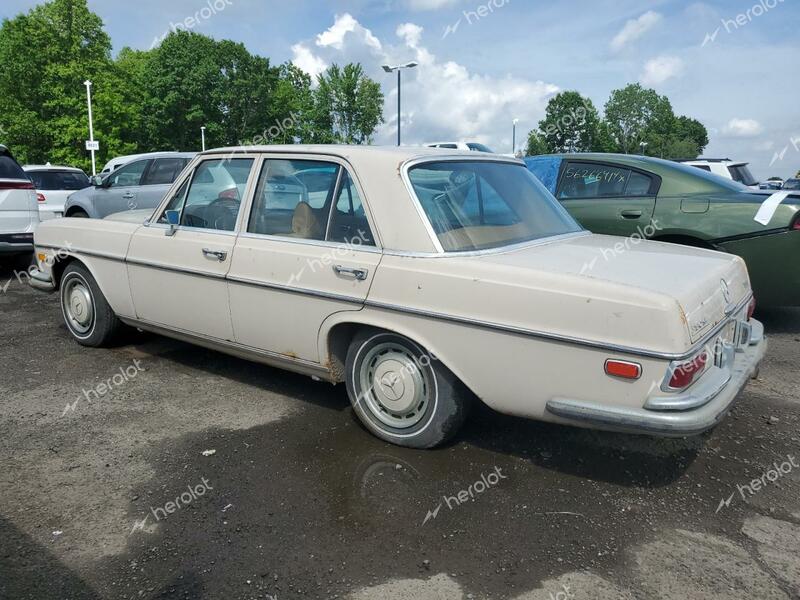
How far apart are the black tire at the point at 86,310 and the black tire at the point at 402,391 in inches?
104

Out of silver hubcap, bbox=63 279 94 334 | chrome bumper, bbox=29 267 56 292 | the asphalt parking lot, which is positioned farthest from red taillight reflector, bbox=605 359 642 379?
chrome bumper, bbox=29 267 56 292

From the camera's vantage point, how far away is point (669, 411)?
8.95 ft

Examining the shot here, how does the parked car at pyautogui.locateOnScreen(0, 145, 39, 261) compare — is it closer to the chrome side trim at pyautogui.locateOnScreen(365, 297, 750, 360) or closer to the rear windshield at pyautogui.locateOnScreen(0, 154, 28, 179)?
the rear windshield at pyautogui.locateOnScreen(0, 154, 28, 179)

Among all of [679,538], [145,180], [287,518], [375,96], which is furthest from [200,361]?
[375,96]

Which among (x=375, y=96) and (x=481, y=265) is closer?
(x=481, y=265)

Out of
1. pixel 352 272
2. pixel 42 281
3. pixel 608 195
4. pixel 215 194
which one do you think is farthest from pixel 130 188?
pixel 352 272

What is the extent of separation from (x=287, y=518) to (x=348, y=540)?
13.6 inches

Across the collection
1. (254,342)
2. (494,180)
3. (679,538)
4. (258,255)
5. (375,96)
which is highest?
(375,96)

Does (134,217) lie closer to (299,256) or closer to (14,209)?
(299,256)

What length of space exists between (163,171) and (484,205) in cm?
973

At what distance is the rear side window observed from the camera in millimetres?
11729

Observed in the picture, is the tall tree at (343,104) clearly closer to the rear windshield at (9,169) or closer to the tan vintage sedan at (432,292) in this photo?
the rear windshield at (9,169)

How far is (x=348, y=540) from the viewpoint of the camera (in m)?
2.75

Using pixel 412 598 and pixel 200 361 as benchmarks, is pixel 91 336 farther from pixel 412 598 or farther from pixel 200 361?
A: pixel 412 598
